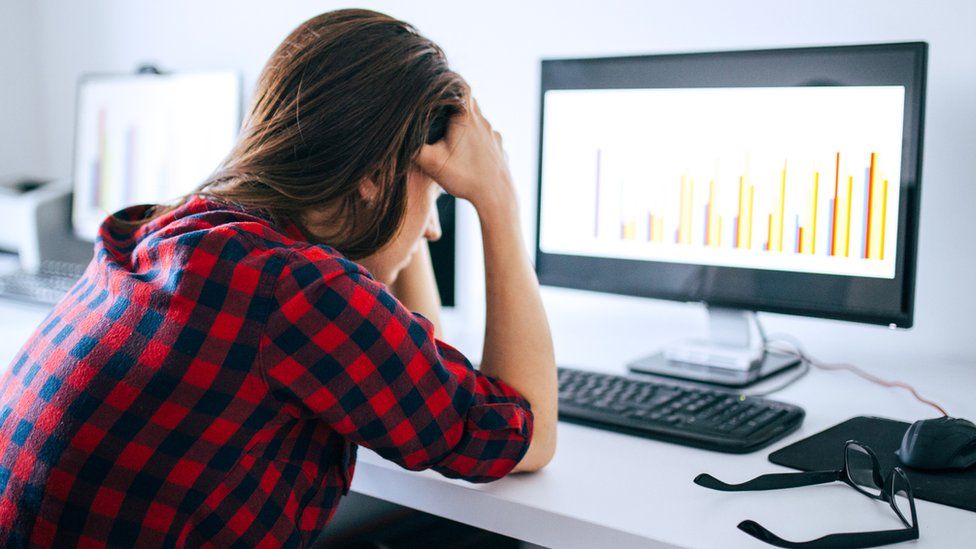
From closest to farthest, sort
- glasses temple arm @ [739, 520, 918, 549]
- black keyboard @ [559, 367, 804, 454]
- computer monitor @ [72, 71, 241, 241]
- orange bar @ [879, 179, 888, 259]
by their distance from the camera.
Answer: glasses temple arm @ [739, 520, 918, 549], black keyboard @ [559, 367, 804, 454], orange bar @ [879, 179, 888, 259], computer monitor @ [72, 71, 241, 241]

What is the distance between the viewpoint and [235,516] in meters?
0.79

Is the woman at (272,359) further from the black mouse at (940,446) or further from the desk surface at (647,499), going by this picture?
the black mouse at (940,446)

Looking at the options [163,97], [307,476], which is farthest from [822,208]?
[163,97]

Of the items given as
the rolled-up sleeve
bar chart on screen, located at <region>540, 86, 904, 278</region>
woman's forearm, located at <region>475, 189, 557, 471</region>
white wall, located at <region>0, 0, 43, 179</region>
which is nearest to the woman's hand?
woman's forearm, located at <region>475, 189, 557, 471</region>

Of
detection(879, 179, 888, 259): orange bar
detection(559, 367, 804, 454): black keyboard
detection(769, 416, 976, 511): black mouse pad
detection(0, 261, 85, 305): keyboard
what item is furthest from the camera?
detection(0, 261, 85, 305): keyboard

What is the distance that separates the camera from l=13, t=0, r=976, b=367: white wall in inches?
50.9

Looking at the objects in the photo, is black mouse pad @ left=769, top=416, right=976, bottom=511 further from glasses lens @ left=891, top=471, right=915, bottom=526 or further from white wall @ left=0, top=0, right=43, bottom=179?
white wall @ left=0, top=0, right=43, bottom=179

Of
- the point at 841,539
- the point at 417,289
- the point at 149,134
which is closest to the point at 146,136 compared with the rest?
the point at 149,134

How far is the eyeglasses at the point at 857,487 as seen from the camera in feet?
2.44

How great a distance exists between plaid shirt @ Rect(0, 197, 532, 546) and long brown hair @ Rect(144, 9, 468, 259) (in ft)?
0.26

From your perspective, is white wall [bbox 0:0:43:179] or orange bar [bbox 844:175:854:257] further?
white wall [bbox 0:0:43:179]

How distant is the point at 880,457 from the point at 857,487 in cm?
10

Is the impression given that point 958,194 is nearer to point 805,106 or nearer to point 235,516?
point 805,106

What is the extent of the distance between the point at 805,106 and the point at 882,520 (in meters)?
0.56
